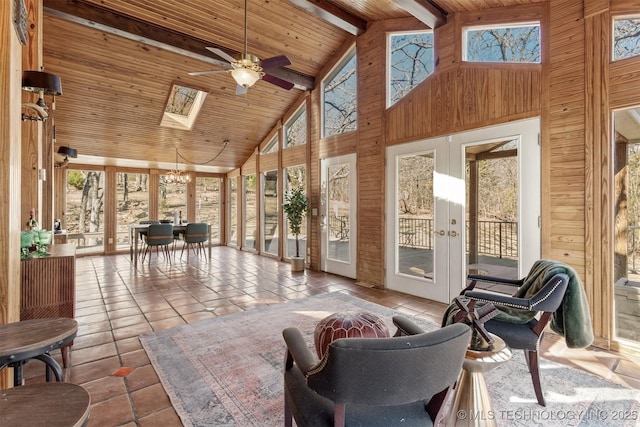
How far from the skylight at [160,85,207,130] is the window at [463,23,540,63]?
470 cm

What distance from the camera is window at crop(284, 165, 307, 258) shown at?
22.0 ft

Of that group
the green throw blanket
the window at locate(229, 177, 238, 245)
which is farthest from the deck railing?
the window at locate(229, 177, 238, 245)

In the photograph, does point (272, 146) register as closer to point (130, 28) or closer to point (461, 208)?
point (130, 28)

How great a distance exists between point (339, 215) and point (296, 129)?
2.49m

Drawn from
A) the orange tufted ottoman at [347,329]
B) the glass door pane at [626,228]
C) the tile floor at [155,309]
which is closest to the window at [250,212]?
the tile floor at [155,309]

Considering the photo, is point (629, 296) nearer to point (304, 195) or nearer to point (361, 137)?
point (361, 137)

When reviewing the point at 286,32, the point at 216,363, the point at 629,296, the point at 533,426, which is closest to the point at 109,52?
the point at 286,32

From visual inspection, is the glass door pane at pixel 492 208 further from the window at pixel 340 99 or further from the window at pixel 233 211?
the window at pixel 233 211

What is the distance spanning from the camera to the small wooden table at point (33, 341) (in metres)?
1.14

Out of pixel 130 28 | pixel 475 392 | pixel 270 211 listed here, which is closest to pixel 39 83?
pixel 130 28

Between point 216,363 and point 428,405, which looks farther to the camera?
point 216,363

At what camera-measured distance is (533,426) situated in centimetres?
177

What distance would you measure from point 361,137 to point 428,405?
14.7ft

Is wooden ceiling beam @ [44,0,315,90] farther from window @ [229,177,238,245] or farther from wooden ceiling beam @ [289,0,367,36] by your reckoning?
window @ [229,177,238,245]
